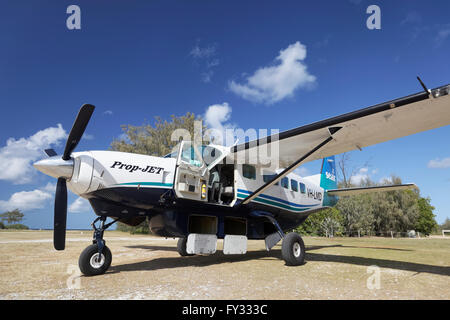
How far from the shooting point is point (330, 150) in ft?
26.3

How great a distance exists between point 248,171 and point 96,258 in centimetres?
499

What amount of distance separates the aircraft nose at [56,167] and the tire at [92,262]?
171cm

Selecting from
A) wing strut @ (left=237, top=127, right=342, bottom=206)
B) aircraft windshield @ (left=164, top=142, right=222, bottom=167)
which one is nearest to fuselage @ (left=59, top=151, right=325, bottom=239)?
wing strut @ (left=237, top=127, right=342, bottom=206)

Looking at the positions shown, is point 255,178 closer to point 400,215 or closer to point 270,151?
point 270,151

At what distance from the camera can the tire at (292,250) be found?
721 centimetres

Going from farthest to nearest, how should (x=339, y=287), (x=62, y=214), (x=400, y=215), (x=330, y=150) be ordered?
(x=400, y=215) → (x=330, y=150) → (x=62, y=214) → (x=339, y=287)

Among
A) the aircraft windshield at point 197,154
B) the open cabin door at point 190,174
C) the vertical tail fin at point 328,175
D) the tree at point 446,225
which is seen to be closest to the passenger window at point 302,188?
the vertical tail fin at point 328,175

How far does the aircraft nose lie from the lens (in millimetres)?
5316

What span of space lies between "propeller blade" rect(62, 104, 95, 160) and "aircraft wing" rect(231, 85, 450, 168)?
3882 millimetres

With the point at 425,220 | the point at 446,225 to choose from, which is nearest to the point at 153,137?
the point at 425,220

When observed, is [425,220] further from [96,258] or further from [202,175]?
[96,258]

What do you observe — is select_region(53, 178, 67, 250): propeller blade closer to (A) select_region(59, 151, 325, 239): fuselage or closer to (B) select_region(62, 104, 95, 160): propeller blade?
(A) select_region(59, 151, 325, 239): fuselage
